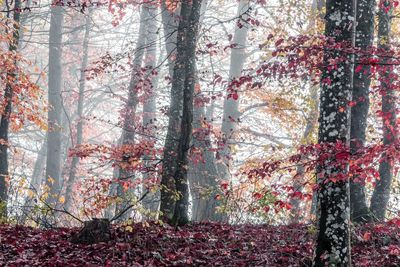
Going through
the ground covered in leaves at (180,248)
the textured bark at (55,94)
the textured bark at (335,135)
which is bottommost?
the ground covered in leaves at (180,248)

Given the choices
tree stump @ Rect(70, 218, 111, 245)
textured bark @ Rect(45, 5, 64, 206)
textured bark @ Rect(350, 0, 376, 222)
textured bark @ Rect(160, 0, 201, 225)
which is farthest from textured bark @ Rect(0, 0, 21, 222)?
textured bark @ Rect(45, 5, 64, 206)

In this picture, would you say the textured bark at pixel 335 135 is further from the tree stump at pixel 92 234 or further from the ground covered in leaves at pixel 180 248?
the tree stump at pixel 92 234

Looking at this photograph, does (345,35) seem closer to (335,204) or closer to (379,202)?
(335,204)

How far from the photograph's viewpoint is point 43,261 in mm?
8336

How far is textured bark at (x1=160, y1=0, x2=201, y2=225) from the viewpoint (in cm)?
1084

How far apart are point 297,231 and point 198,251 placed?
3.14 m

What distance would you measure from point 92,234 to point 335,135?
15.6 ft

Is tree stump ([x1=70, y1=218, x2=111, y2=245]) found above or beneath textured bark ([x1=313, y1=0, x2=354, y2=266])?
beneath

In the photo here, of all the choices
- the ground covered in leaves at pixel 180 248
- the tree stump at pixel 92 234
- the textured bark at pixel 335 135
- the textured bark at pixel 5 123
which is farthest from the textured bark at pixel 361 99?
the textured bark at pixel 5 123

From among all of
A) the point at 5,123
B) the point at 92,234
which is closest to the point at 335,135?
the point at 92,234

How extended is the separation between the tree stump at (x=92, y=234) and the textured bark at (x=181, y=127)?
4.89 ft

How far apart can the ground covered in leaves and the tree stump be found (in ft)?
0.49

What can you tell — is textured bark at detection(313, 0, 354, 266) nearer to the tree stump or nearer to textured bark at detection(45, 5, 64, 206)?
the tree stump

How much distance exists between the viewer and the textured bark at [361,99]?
37.1ft
